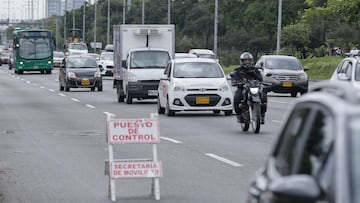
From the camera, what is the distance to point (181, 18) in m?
113

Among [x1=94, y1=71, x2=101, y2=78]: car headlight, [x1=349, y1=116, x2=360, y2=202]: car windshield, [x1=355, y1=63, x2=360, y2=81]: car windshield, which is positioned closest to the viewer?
[x1=349, y1=116, x2=360, y2=202]: car windshield

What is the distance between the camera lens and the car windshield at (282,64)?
37.5 metres

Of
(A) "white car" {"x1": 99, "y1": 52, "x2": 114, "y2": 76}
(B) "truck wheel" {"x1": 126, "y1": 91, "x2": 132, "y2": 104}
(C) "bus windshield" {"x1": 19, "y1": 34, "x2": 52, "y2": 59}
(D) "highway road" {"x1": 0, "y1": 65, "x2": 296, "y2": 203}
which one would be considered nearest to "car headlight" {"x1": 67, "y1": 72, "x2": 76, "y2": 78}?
(B) "truck wheel" {"x1": 126, "y1": 91, "x2": 132, "y2": 104}

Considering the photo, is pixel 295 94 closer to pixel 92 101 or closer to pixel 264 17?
pixel 92 101

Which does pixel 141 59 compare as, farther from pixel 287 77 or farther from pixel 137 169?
pixel 137 169

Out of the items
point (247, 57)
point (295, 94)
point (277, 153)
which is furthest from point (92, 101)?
point (277, 153)

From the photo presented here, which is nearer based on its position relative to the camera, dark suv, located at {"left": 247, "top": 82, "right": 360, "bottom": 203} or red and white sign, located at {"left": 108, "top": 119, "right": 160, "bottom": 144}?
dark suv, located at {"left": 247, "top": 82, "right": 360, "bottom": 203}

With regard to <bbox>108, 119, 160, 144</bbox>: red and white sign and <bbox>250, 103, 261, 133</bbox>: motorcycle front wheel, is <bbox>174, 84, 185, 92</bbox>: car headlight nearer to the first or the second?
<bbox>250, 103, 261, 133</bbox>: motorcycle front wheel

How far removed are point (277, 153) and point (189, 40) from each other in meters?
99.3

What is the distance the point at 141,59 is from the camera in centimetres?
3238

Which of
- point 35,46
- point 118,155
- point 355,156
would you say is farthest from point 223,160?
point 35,46

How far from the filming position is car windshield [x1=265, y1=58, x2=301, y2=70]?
37500 mm

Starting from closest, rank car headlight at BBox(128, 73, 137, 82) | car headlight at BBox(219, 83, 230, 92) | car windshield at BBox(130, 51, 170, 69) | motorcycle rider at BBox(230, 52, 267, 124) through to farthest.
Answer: motorcycle rider at BBox(230, 52, 267, 124) < car headlight at BBox(219, 83, 230, 92) < car headlight at BBox(128, 73, 137, 82) < car windshield at BBox(130, 51, 170, 69)

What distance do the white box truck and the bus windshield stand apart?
113 ft
